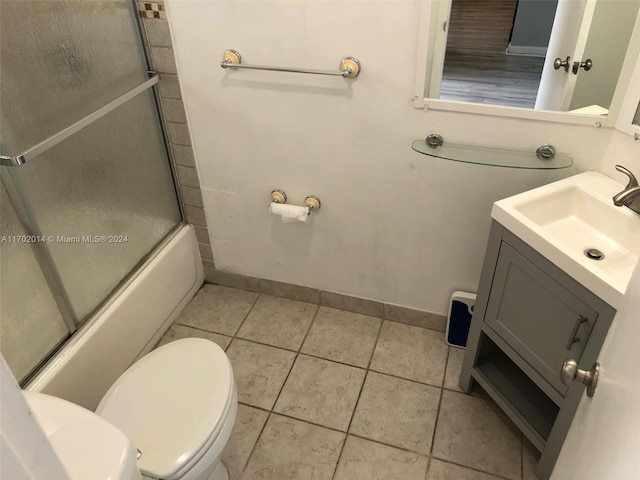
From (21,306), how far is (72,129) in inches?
21.6

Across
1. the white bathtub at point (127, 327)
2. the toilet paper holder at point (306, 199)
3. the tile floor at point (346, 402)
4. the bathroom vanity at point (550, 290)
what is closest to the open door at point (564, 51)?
the bathroom vanity at point (550, 290)

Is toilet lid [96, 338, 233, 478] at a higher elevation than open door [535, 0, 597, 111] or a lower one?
lower

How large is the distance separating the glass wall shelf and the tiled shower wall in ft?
2.96

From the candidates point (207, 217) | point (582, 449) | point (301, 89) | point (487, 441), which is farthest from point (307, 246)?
point (582, 449)

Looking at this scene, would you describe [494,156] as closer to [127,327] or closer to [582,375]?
[582,375]

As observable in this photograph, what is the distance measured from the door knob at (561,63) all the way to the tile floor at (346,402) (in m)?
1.10

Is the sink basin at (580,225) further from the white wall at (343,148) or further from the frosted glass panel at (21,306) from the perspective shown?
the frosted glass panel at (21,306)

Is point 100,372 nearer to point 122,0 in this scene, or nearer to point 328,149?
point 328,149

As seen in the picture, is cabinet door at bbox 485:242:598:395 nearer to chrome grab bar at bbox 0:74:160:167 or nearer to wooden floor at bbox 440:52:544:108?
wooden floor at bbox 440:52:544:108

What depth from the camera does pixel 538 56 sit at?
1.58 m

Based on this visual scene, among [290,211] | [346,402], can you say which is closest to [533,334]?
[346,402]

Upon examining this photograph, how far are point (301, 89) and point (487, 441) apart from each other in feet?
4.37

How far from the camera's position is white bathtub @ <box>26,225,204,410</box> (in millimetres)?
1618

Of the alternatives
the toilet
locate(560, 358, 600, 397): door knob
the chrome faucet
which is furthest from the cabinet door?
the toilet
